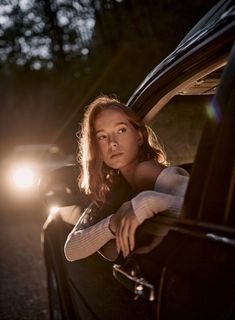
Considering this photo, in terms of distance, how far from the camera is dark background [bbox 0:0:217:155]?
550 inches

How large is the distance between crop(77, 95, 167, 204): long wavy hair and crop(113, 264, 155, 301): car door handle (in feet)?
1.53

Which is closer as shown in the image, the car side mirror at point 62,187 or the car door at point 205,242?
the car door at point 205,242

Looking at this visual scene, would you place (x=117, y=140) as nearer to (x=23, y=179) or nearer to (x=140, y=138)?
(x=140, y=138)

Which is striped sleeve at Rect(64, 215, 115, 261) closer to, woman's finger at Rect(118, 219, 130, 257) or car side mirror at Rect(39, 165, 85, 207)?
woman's finger at Rect(118, 219, 130, 257)

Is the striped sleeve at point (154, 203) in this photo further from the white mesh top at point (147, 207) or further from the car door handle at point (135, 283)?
the car door handle at point (135, 283)

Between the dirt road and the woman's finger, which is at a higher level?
the woman's finger

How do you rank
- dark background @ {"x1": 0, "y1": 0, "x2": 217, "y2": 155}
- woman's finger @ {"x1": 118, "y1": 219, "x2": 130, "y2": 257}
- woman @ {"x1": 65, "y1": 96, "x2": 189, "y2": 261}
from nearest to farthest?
woman's finger @ {"x1": 118, "y1": 219, "x2": 130, "y2": 257} < woman @ {"x1": 65, "y1": 96, "x2": 189, "y2": 261} < dark background @ {"x1": 0, "y1": 0, "x2": 217, "y2": 155}

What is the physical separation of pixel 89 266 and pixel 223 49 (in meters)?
1.19

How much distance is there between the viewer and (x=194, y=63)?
74.8 inches

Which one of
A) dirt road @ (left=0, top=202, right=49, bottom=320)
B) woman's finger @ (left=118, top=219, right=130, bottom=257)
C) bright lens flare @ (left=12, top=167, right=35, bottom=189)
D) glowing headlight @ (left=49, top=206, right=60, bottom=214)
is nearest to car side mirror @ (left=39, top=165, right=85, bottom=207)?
glowing headlight @ (left=49, top=206, right=60, bottom=214)

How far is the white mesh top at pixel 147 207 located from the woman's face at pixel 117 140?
35cm

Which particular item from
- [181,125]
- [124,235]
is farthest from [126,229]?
[181,125]

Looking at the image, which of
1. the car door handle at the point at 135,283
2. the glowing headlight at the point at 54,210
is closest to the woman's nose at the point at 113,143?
the car door handle at the point at 135,283

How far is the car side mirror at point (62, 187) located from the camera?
266 centimetres
